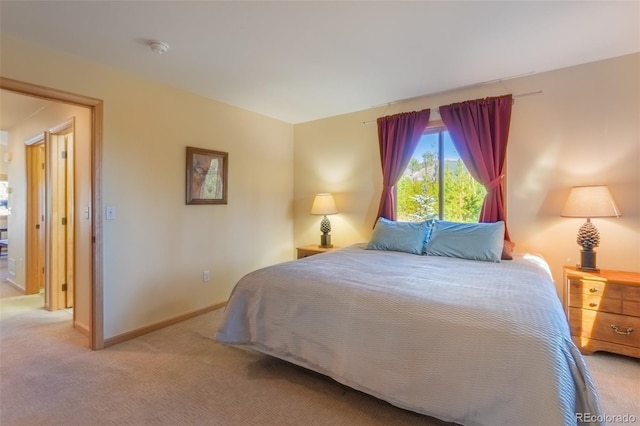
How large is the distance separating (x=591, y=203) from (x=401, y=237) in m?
1.51

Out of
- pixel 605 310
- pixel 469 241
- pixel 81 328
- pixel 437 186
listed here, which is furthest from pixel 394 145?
pixel 81 328

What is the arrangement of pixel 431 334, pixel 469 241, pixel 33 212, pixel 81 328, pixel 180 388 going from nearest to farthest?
pixel 431 334 → pixel 180 388 → pixel 469 241 → pixel 81 328 → pixel 33 212

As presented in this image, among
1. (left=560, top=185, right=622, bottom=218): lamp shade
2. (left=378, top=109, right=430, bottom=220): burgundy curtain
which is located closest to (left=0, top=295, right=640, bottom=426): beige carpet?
(left=560, top=185, right=622, bottom=218): lamp shade

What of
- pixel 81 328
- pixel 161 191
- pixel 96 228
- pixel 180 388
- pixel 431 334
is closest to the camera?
pixel 431 334

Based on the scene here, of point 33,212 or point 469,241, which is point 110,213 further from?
point 469,241

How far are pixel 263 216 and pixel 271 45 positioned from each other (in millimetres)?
2299

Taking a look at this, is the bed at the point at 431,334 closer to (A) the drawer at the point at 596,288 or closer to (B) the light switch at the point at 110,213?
(A) the drawer at the point at 596,288

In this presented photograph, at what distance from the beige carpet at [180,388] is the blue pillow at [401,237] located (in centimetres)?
142

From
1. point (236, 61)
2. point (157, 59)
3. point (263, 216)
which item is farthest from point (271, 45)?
point (263, 216)

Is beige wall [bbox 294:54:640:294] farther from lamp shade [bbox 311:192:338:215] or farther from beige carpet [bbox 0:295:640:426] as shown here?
lamp shade [bbox 311:192:338:215]

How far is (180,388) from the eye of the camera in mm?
2023

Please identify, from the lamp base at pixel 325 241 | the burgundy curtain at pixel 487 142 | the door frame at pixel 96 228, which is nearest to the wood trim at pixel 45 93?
the door frame at pixel 96 228

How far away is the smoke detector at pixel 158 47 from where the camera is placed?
2.27 m

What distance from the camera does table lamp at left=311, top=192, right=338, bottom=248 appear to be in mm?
3971
